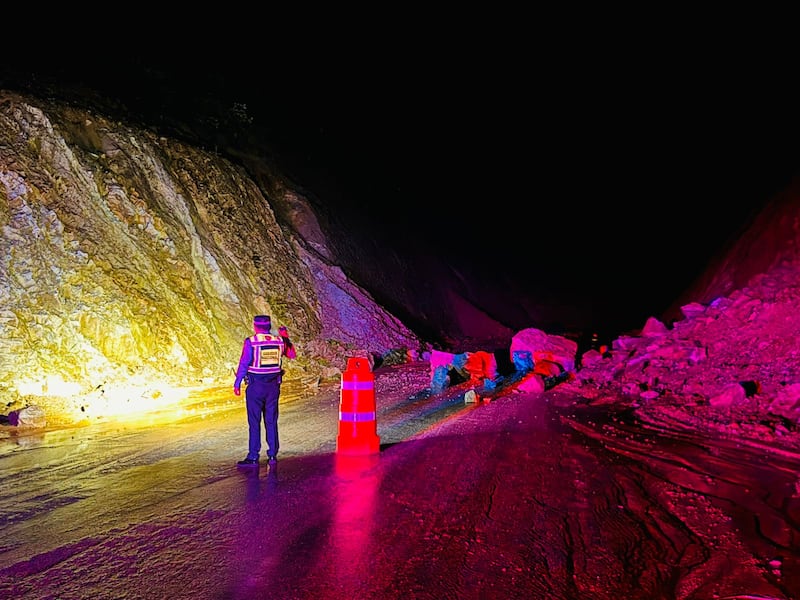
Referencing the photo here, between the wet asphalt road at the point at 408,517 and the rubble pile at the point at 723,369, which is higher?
the rubble pile at the point at 723,369

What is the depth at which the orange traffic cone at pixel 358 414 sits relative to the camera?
6234 mm

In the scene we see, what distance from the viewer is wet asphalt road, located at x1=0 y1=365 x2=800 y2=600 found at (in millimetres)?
Answer: 3295

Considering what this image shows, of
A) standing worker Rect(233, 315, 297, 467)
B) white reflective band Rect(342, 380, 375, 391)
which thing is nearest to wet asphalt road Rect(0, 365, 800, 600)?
standing worker Rect(233, 315, 297, 467)

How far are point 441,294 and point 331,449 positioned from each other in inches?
697

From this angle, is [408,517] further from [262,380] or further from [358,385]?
[262,380]

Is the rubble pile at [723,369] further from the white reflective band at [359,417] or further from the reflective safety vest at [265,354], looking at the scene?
the reflective safety vest at [265,354]

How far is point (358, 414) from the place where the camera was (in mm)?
6266

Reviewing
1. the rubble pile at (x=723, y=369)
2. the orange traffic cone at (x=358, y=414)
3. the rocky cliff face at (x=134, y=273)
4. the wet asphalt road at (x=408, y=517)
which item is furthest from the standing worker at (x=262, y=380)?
the rubble pile at (x=723, y=369)

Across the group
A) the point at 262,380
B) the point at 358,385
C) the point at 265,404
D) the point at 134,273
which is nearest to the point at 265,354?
the point at 262,380

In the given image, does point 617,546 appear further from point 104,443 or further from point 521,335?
point 521,335

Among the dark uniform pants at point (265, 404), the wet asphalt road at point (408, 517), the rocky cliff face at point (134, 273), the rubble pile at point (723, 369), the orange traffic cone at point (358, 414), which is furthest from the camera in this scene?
the rocky cliff face at point (134, 273)

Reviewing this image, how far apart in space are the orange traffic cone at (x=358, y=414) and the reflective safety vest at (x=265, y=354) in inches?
33.9

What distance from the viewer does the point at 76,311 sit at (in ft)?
32.5

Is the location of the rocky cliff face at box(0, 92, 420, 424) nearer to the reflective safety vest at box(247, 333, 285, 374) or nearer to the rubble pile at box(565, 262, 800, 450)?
the reflective safety vest at box(247, 333, 285, 374)
